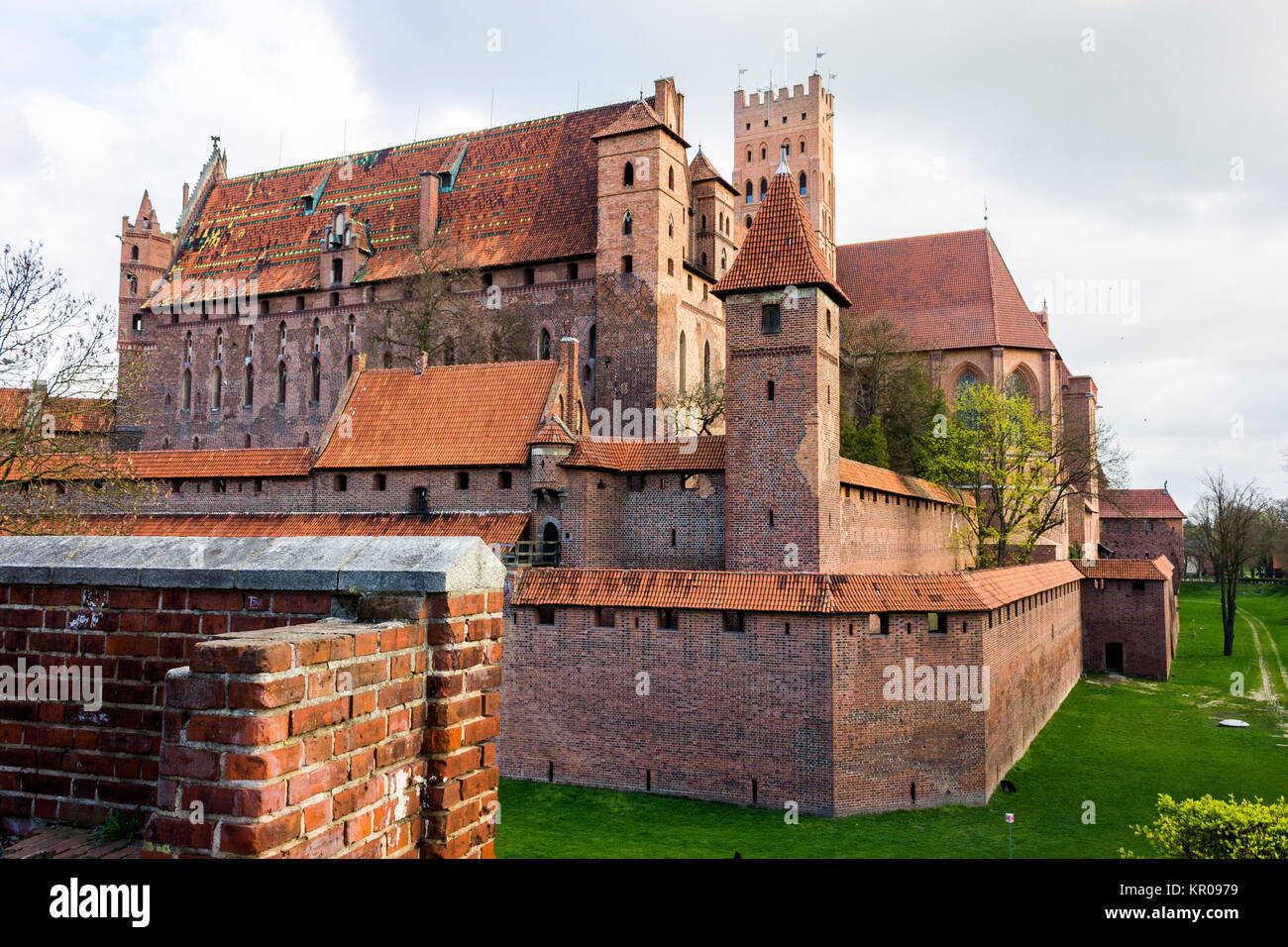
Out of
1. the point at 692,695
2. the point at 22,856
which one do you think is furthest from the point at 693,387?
the point at 22,856

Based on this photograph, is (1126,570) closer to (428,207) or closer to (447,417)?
(447,417)

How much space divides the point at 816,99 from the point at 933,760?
43981 mm

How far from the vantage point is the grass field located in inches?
633

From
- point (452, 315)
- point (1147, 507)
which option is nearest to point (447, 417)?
point (452, 315)

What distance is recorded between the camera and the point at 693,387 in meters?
34.2

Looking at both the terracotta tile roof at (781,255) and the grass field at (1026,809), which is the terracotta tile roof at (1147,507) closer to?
the grass field at (1026,809)

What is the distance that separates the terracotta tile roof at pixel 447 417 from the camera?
24938mm

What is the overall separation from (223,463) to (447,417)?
7439 millimetres

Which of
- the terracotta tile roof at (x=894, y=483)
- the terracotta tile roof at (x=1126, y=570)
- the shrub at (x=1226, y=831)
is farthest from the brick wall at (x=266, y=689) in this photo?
the terracotta tile roof at (x=1126, y=570)

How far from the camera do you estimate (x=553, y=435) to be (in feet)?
77.9

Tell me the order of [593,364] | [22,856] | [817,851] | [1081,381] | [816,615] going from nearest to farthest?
[22,856] < [817,851] < [816,615] < [593,364] < [1081,381]

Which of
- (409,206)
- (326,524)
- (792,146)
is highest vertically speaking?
(792,146)

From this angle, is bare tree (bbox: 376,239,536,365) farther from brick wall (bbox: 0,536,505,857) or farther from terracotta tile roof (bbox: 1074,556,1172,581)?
brick wall (bbox: 0,536,505,857)
